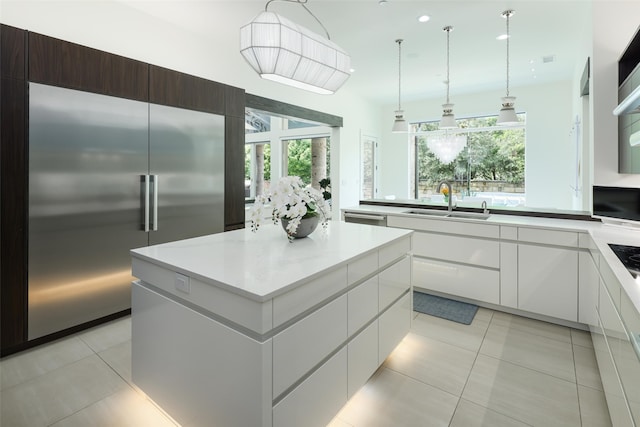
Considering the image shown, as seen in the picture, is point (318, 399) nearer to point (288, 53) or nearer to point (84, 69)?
point (288, 53)

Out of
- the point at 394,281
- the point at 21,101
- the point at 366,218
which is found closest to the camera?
the point at 394,281

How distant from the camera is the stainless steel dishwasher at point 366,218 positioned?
3.67 meters

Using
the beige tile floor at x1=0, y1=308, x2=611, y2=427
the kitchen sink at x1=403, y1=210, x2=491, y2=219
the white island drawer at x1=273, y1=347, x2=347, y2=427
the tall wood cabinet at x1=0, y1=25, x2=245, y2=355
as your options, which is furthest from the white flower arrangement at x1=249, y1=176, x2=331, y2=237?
the kitchen sink at x1=403, y1=210, x2=491, y2=219

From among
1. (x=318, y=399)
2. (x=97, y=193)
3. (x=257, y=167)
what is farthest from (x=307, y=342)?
(x=257, y=167)

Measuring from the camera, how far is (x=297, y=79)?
1.99m

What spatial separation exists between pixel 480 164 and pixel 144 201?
7017 mm

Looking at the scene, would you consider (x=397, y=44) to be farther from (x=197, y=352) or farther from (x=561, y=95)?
(x=197, y=352)

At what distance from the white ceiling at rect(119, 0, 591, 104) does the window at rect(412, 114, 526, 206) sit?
1506mm

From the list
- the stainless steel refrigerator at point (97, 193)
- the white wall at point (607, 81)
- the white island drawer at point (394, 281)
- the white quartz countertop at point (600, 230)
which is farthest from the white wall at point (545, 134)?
the stainless steel refrigerator at point (97, 193)

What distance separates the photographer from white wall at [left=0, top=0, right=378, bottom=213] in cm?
269

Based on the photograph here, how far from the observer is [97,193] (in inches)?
104

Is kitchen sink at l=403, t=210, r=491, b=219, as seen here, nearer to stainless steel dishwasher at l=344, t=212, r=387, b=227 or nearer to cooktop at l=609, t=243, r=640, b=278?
stainless steel dishwasher at l=344, t=212, r=387, b=227

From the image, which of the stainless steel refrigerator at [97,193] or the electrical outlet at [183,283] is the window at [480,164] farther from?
the electrical outlet at [183,283]

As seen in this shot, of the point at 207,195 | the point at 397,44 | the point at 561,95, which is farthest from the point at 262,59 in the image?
the point at 561,95
